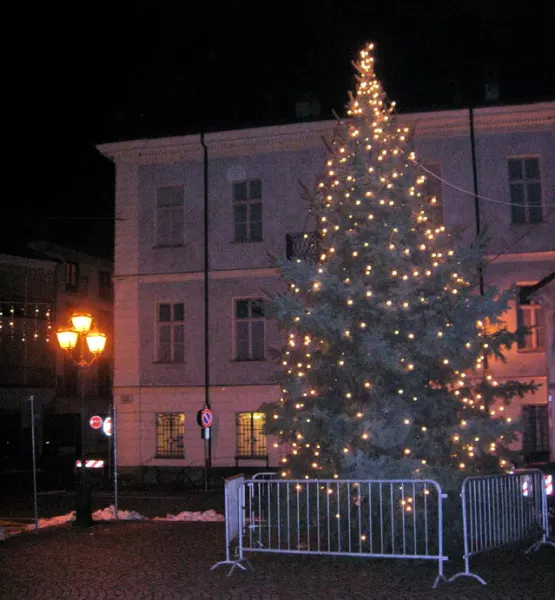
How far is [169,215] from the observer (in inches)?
1155

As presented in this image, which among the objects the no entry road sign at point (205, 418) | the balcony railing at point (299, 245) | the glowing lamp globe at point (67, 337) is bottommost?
the no entry road sign at point (205, 418)

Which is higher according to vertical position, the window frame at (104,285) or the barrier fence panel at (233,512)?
the window frame at (104,285)

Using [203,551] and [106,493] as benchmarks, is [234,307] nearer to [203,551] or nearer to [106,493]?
[106,493]

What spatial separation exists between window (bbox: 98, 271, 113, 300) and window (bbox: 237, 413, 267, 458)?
78.5ft

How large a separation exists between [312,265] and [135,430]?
57.9 ft

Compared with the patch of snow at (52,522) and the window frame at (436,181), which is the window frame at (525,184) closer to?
the window frame at (436,181)

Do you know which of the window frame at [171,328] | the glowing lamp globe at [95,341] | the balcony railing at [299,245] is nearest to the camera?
the glowing lamp globe at [95,341]

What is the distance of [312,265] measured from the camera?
40.9 ft

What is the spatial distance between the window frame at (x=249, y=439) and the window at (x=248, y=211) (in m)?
5.76

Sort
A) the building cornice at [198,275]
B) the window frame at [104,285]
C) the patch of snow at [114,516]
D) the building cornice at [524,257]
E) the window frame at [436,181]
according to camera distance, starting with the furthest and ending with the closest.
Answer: the window frame at [104,285]
the building cornice at [198,275]
the window frame at [436,181]
the building cornice at [524,257]
the patch of snow at [114,516]

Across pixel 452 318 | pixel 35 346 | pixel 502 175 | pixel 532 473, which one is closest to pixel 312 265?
pixel 452 318

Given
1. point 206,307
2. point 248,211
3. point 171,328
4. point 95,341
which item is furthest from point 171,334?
point 95,341

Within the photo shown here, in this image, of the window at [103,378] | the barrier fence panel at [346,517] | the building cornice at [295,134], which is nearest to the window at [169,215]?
the building cornice at [295,134]

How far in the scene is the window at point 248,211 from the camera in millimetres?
28531
